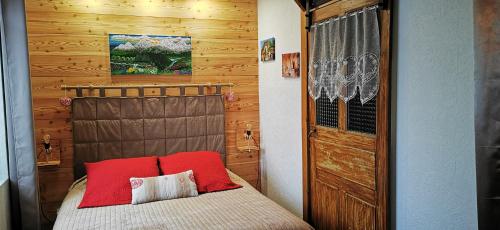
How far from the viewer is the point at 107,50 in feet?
12.2

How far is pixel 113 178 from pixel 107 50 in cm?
128

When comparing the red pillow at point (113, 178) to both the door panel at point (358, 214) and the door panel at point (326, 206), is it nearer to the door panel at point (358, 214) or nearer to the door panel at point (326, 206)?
the door panel at point (326, 206)

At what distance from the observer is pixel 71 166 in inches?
144

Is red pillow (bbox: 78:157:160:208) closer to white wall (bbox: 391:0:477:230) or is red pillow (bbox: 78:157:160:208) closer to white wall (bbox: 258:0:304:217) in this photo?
white wall (bbox: 258:0:304:217)

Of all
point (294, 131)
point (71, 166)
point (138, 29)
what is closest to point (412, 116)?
point (294, 131)

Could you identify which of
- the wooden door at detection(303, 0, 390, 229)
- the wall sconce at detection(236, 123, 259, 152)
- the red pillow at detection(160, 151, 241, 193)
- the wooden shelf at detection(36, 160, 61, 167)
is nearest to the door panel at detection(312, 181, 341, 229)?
the wooden door at detection(303, 0, 390, 229)

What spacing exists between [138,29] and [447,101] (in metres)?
2.94

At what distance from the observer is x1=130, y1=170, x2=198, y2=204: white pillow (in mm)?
3121

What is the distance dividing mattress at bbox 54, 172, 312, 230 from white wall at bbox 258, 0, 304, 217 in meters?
0.62

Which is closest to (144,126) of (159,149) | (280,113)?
(159,149)

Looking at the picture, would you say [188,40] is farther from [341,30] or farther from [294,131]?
[341,30]

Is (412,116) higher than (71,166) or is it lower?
higher

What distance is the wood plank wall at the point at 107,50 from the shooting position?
3.53 m

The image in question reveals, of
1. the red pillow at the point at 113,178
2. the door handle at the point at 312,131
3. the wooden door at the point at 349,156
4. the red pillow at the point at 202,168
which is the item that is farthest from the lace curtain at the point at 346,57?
the red pillow at the point at 113,178
